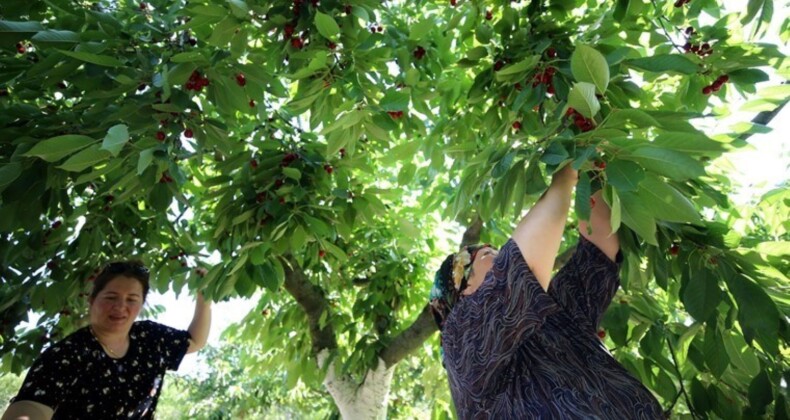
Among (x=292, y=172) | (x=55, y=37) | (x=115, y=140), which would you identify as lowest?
(x=292, y=172)

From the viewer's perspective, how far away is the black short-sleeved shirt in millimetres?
1834

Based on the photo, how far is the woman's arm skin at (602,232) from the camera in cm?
173

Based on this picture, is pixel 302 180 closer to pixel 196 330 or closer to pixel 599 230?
pixel 196 330

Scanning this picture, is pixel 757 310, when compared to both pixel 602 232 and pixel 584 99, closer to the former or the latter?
pixel 602 232

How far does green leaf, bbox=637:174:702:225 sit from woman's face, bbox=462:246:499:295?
1.27 ft

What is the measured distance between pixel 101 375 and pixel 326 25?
133 cm

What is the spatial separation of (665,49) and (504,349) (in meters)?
1.24

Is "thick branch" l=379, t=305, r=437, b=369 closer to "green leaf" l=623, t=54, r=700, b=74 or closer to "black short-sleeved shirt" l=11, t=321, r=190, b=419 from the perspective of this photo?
"black short-sleeved shirt" l=11, t=321, r=190, b=419

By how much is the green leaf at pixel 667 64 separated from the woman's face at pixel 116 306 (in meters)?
1.74

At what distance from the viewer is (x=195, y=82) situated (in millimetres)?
1792

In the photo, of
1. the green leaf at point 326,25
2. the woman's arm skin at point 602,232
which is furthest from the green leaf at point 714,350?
the green leaf at point 326,25

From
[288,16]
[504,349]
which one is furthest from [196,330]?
[504,349]

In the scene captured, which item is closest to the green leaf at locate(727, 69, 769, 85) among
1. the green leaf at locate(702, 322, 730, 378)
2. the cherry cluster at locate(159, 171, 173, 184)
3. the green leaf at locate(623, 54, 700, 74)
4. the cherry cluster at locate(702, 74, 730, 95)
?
the cherry cluster at locate(702, 74, 730, 95)

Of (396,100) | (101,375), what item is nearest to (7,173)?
(101,375)
